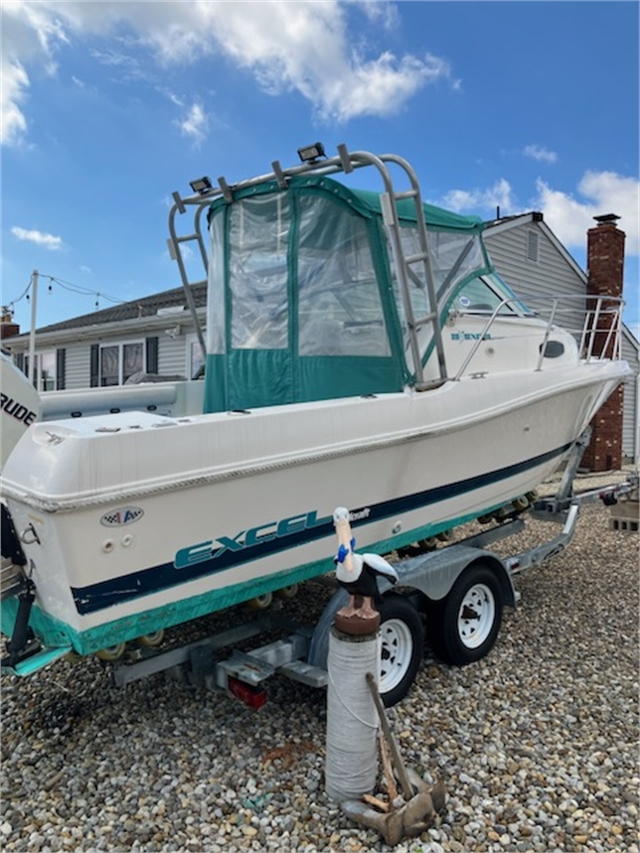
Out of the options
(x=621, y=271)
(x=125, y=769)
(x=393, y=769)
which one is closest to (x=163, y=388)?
(x=125, y=769)

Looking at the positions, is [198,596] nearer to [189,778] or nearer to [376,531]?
[189,778]

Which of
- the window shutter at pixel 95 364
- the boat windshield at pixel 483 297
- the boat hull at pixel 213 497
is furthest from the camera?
the window shutter at pixel 95 364

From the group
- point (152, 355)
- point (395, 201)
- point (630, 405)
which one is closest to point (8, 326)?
point (152, 355)

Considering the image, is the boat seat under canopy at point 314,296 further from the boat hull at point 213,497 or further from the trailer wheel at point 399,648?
the trailer wheel at point 399,648

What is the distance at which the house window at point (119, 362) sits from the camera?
571 inches

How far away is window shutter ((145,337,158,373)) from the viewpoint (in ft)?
45.3

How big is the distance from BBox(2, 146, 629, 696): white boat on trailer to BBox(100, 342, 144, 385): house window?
9.37m

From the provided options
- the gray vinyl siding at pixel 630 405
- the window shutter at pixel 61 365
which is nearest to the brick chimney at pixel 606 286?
the gray vinyl siding at pixel 630 405

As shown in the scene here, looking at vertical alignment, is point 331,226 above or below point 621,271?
below

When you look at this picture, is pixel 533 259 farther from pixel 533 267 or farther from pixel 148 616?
pixel 148 616

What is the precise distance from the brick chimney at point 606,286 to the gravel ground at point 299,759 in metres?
9.93

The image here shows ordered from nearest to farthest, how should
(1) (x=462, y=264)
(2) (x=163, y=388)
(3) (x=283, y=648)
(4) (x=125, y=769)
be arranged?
(4) (x=125, y=769)
(3) (x=283, y=648)
(1) (x=462, y=264)
(2) (x=163, y=388)

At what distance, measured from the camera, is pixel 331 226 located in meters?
4.17

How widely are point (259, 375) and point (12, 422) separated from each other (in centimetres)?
152
